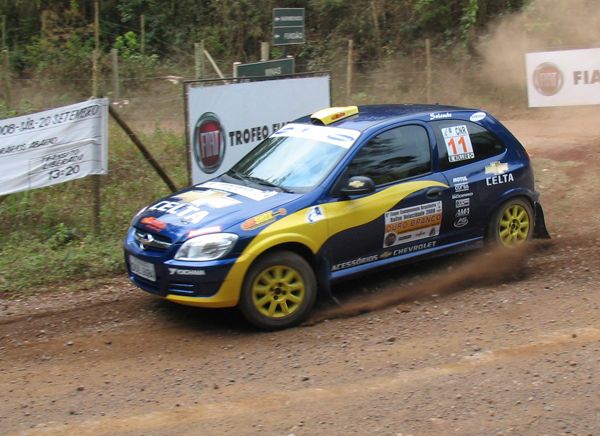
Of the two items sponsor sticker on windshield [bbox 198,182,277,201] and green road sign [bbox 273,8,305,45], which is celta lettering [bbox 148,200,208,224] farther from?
green road sign [bbox 273,8,305,45]

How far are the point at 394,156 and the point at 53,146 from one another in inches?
164

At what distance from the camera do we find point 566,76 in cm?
1698

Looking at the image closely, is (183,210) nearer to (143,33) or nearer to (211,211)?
(211,211)

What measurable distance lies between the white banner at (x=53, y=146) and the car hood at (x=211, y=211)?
2.42 meters

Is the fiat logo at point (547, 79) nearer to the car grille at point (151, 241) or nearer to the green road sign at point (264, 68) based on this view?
the green road sign at point (264, 68)

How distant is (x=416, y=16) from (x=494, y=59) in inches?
142

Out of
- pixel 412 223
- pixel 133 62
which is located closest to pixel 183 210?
pixel 412 223

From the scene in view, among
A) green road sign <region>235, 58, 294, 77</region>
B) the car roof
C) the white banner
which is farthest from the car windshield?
green road sign <region>235, 58, 294, 77</region>

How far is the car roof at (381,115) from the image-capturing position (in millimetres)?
7066

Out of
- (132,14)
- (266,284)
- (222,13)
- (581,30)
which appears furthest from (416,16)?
(266,284)

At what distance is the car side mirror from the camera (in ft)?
21.1

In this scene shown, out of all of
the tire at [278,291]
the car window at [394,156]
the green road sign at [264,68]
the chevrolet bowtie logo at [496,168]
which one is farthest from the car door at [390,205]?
the green road sign at [264,68]

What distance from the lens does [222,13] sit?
2566 cm

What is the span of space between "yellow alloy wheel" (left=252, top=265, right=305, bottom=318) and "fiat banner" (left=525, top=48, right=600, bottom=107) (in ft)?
41.6
